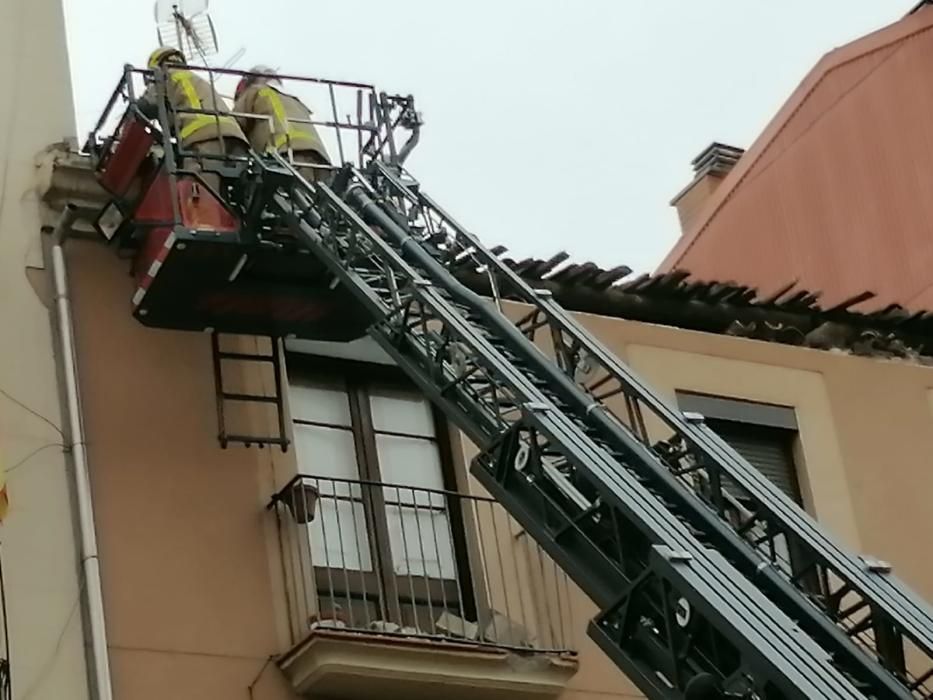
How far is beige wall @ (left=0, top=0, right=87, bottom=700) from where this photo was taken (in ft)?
39.8

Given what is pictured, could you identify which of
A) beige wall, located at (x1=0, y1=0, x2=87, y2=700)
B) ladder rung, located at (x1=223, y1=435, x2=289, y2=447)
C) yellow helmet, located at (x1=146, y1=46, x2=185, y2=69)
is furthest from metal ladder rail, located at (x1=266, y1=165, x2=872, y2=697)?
yellow helmet, located at (x1=146, y1=46, x2=185, y2=69)

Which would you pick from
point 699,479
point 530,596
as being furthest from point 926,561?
point 699,479

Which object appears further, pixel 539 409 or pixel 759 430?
pixel 759 430

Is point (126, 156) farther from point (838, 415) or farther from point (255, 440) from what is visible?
point (838, 415)

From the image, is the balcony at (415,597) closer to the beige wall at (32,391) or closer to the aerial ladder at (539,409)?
the aerial ladder at (539,409)

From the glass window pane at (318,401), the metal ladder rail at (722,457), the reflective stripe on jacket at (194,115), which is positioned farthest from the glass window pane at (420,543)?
the reflective stripe on jacket at (194,115)

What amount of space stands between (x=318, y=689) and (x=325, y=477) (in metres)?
1.51

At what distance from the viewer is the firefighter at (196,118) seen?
13.8m

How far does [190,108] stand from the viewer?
45.8 ft

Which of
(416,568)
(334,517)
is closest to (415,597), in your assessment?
(416,568)

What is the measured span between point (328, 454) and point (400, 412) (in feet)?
2.21

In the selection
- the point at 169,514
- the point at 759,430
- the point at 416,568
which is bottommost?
the point at 416,568

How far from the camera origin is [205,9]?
15344mm

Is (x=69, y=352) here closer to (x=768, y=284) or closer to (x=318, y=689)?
(x=318, y=689)
